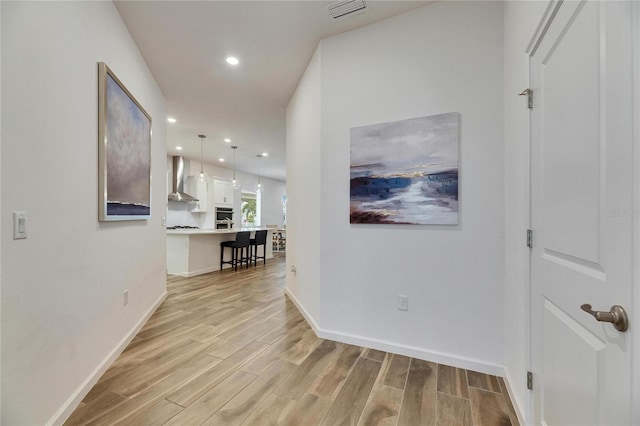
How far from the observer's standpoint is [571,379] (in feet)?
3.55

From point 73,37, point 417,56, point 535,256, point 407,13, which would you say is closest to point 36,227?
point 73,37

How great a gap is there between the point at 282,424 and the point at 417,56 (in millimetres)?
2777

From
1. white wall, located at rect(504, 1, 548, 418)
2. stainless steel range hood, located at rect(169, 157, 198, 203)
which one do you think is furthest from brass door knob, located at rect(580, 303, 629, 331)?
stainless steel range hood, located at rect(169, 157, 198, 203)

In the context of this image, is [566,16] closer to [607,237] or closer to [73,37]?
[607,237]

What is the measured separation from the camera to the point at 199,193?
828 centimetres

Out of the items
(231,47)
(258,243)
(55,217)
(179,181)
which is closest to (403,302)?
(55,217)

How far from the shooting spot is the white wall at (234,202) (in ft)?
26.8

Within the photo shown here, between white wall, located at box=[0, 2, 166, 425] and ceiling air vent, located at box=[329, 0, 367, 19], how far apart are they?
1722 mm

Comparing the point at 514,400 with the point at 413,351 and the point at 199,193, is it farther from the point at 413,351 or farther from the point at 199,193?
the point at 199,193

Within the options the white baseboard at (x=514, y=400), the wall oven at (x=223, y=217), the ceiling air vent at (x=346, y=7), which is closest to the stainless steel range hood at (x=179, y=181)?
the wall oven at (x=223, y=217)

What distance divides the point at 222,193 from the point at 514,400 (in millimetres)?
8530

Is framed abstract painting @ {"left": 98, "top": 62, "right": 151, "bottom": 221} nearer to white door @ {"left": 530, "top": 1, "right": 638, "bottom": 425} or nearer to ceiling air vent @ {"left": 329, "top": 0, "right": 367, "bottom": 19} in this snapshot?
ceiling air vent @ {"left": 329, "top": 0, "right": 367, "bottom": 19}

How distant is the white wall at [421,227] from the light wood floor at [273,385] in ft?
0.78

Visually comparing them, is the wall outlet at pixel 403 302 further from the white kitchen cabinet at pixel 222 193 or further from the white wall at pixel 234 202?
the white kitchen cabinet at pixel 222 193
